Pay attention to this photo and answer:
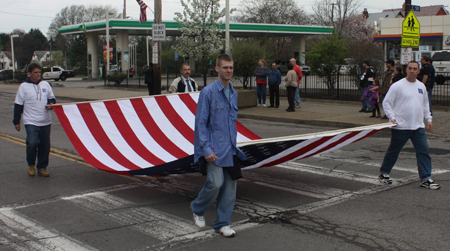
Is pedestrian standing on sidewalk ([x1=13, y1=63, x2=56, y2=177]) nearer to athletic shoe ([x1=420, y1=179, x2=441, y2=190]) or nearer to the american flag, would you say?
athletic shoe ([x1=420, y1=179, x2=441, y2=190])

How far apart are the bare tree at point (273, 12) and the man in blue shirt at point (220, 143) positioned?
63399mm

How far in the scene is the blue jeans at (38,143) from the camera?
295 inches

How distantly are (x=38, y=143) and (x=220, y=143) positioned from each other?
421cm

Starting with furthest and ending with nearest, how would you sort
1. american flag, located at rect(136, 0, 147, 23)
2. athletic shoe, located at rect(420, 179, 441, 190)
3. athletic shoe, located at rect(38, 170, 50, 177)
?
american flag, located at rect(136, 0, 147, 23), athletic shoe, located at rect(38, 170, 50, 177), athletic shoe, located at rect(420, 179, 441, 190)

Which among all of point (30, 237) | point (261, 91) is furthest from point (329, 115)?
point (30, 237)

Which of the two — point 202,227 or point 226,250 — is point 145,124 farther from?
point 226,250

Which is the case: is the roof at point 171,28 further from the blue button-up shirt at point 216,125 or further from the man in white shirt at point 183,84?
the blue button-up shirt at point 216,125

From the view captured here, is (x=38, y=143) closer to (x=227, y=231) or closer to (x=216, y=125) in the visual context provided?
(x=216, y=125)

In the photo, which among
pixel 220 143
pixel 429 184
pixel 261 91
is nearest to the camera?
pixel 220 143

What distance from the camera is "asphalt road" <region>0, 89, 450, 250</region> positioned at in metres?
4.65

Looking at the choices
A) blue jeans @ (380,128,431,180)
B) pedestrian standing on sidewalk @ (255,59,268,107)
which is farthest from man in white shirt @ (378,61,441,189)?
pedestrian standing on sidewalk @ (255,59,268,107)

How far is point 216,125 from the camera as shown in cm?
469

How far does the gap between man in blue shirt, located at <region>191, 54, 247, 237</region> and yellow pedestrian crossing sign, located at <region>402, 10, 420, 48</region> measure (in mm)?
10610

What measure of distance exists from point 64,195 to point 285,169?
3.73 meters
